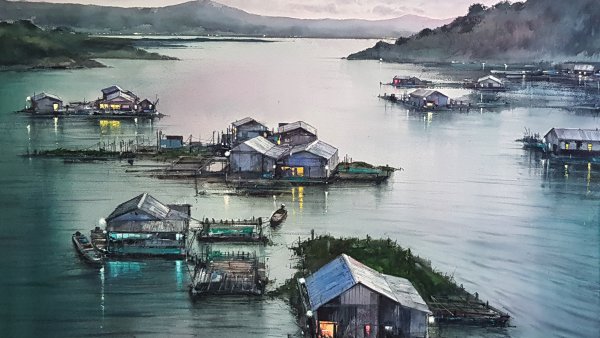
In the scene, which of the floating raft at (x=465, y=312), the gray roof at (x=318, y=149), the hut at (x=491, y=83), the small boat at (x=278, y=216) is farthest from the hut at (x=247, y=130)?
the hut at (x=491, y=83)

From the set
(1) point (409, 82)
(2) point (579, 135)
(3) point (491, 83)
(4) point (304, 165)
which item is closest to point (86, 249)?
(4) point (304, 165)

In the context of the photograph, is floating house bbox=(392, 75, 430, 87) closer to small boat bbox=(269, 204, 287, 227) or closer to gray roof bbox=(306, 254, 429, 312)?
small boat bbox=(269, 204, 287, 227)

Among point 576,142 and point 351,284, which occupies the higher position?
point 576,142

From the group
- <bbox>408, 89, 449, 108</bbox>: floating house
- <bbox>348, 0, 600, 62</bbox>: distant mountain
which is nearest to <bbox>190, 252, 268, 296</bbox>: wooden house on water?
<bbox>408, 89, 449, 108</bbox>: floating house

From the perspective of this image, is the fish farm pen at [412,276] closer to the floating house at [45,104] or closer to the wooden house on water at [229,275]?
the wooden house on water at [229,275]

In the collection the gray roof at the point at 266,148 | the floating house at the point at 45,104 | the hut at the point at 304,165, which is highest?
the floating house at the point at 45,104

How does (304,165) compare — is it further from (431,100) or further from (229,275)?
(431,100)
